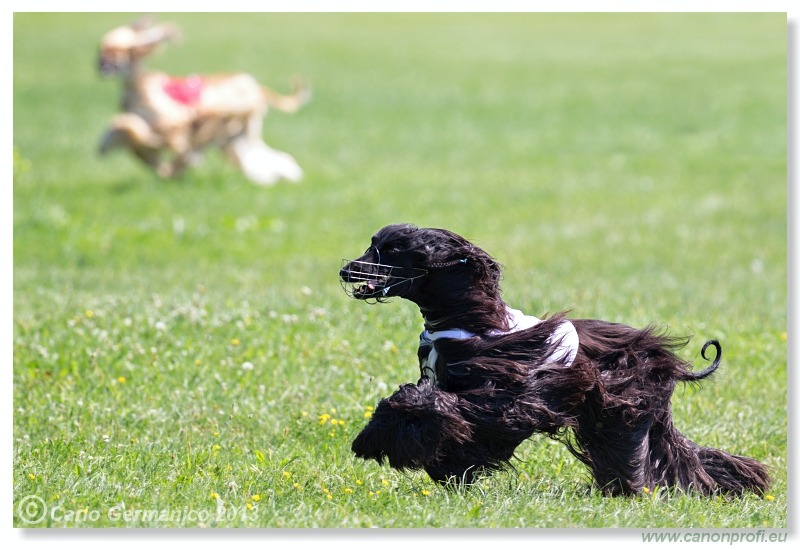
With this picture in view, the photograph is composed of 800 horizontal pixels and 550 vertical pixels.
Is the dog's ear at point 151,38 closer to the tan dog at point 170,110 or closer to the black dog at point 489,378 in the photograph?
the tan dog at point 170,110

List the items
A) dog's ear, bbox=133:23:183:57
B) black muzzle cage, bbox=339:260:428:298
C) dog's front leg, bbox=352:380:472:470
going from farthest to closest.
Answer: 1. dog's ear, bbox=133:23:183:57
2. black muzzle cage, bbox=339:260:428:298
3. dog's front leg, bbox=352:380:472:470

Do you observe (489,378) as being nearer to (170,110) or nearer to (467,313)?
(467,313)

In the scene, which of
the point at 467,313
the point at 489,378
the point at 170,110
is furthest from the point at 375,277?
the point at 170,110

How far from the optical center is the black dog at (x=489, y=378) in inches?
193

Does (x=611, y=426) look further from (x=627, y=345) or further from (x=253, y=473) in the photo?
(x=253, y=473)

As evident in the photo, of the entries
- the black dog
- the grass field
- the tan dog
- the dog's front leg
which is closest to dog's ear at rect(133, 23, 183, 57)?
the tan dog

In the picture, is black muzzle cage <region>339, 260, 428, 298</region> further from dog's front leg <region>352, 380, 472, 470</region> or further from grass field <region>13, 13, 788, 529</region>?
grass field <region>13, 13, 788, 529</region>

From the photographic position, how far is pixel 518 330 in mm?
5102

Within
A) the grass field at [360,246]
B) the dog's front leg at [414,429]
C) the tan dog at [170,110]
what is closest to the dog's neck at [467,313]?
the dog's front leg at [414,429]

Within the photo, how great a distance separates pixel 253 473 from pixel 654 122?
56.6 feet

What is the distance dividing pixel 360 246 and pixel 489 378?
8.73m

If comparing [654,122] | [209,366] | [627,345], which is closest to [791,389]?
[627,345]

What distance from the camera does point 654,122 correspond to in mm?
21531

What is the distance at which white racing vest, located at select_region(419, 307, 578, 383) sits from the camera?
5055mm
